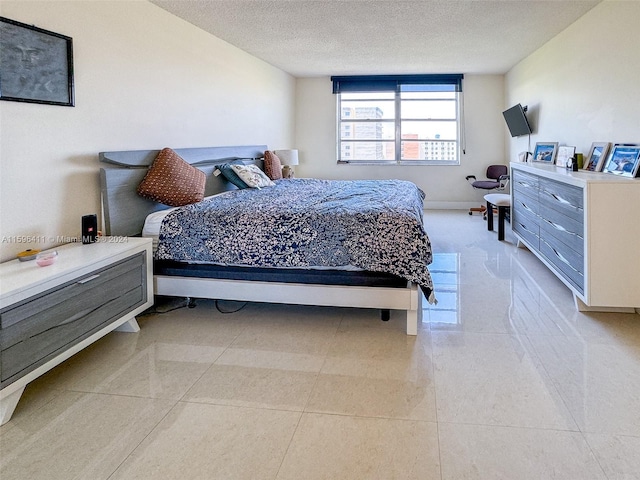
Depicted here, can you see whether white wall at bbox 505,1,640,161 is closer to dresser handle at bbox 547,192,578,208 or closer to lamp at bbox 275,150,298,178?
dresser handle at bbox 547,192,578,208

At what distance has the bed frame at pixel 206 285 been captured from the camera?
260 centimetres

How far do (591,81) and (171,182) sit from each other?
3984 mm

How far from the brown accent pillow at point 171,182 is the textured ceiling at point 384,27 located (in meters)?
1.35

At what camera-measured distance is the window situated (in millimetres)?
7422

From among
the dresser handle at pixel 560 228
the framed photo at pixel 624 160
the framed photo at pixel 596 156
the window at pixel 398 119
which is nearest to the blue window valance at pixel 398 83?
the window at pixel 398 119

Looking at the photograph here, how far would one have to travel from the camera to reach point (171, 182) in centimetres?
328

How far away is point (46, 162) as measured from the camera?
249cm

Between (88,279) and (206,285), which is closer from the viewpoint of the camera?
(88,279)

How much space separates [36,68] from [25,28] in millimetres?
209

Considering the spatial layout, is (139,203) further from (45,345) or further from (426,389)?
(426,389)

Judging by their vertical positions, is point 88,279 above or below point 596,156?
below

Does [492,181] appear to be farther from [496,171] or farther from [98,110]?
[98,110]

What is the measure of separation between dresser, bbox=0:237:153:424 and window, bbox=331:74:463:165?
5.78 m

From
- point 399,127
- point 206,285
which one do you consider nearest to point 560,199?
point 206,285
